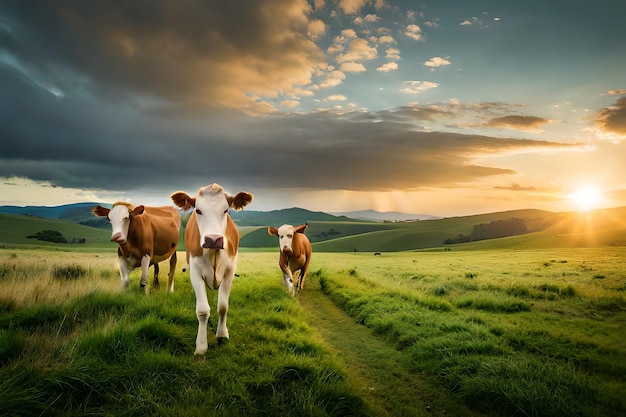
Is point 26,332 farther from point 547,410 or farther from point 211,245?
point 547,410

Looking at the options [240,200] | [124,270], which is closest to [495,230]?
[124,270]

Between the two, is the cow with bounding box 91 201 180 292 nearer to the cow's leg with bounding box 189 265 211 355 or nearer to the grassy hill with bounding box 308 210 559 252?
the cow's leg with bounding box 189 265 211 355

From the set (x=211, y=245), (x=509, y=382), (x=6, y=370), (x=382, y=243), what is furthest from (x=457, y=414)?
(x=382, y=243)

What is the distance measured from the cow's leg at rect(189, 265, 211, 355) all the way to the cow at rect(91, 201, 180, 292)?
133 inches

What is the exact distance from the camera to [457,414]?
4418 mm

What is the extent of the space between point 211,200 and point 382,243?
88.0 m

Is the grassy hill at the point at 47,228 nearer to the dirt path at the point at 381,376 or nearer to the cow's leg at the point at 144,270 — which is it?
the cow's leg at the point at 144,270

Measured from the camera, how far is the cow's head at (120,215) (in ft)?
27.8

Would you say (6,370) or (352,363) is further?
(352,363)

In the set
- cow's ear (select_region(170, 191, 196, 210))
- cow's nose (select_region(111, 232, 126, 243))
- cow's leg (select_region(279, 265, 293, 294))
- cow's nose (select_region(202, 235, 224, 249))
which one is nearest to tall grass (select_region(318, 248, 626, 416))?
cow's leg (select_region(279, 265, 293, 294))

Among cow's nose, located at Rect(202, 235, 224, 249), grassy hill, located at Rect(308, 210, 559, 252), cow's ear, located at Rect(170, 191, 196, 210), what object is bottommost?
grassy hill, located at Rect(308, 210, 559, 252)

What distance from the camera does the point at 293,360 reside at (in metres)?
5.17

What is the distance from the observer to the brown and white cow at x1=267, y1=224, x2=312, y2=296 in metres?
12.4

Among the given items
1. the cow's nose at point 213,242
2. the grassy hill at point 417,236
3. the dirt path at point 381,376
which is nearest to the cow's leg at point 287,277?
the dirt path at point 381,376
